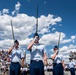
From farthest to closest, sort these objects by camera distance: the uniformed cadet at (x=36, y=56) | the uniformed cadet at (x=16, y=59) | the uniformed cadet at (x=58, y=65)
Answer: the uniformed cadet at (x=58, y=65) < the uniformed cadet at (x=16, y=59) < the uniformed cadet at (x=36, y=56)

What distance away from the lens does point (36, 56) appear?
973cm

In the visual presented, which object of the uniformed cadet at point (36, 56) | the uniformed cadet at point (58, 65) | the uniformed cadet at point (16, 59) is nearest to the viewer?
the uniformed cadet at point (36, 56)

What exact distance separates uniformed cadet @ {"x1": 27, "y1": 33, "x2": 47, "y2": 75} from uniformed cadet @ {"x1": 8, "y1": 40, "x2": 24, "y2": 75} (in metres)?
1.60

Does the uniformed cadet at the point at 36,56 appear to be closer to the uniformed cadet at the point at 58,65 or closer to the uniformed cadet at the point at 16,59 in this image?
the uniformed cadet at the point at 16,59

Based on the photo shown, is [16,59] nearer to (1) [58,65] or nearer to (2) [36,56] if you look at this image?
(2) [36,56]

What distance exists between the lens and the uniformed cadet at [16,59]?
36.7 ft

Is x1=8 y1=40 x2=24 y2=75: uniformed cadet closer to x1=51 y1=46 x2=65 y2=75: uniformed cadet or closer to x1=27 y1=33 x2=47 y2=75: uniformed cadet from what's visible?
x1=27 y1=33 x2=47 y2=75: uniformed cadet

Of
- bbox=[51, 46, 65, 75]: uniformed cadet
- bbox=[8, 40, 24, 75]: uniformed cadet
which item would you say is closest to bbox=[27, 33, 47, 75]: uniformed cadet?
bbox=[8, 40, 24, 75]: uniformed cadet

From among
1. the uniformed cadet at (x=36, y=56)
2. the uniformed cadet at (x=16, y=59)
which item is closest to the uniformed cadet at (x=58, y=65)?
the uniformed cadet at (x=16, y=59)

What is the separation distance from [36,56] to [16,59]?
1.81 m

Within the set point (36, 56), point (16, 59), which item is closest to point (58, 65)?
point (16, 59)

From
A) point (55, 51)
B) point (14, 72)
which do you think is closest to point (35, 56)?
point (14, 72)

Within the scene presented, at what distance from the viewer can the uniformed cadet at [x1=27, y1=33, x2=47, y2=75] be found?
959 centimetres

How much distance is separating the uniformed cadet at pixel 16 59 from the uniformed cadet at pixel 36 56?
160cm
